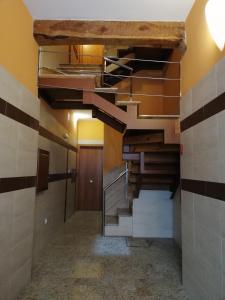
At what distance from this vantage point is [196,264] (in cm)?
234

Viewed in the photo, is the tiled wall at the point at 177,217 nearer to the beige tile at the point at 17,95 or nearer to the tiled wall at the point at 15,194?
the tiled wall at the point at 15,194

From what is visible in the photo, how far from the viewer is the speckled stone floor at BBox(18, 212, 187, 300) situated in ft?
8.66

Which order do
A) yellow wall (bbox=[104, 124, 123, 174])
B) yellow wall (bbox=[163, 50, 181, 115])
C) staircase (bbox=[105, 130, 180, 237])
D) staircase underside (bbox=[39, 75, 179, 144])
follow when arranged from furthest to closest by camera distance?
1. yellow wall (bbox=[104, 124, 123, 174])
2. yellow wall (bbox=[163, 50, 181, 115])
3. staircase (bbox=[105, 130, 180, 237])
4. staircase underside (bbox=[39, 75, 179, 144])

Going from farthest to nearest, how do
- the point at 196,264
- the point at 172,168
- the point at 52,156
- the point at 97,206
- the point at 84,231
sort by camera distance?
the point at 97,206 → the point at 84,231 → the point at 52,156 → the point at 172,168 → the point at 196,264

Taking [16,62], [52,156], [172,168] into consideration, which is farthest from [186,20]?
[52,156]

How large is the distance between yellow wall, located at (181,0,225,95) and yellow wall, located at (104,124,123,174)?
3639 millimetres

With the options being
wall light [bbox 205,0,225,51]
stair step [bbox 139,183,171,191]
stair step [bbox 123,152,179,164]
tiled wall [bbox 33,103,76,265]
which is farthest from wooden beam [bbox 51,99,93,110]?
wall light [bbox 205,0,225,51]

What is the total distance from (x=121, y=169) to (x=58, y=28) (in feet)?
13.3

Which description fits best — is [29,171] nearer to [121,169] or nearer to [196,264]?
[196,264]

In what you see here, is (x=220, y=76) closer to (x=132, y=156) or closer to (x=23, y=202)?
A: (x=23, y=202)

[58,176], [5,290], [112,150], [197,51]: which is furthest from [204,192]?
[112,150]

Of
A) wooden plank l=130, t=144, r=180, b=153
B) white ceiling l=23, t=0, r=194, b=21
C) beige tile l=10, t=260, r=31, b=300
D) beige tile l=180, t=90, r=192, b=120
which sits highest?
white ceiling l=23, t=0, r=194, b=21

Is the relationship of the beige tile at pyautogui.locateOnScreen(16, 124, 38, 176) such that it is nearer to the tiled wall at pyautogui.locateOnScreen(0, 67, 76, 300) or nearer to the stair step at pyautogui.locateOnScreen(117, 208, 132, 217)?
the tiled wall at pyautogui.locateOnScreen(0, 67, 76, 300)

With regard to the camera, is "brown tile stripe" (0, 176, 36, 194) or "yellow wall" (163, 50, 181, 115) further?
"yellow wall" (163, 50, 181, 115)
